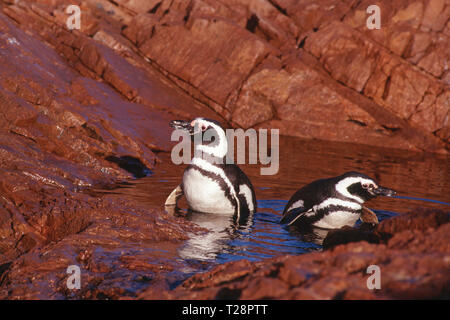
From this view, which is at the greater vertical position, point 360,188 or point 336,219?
point 360,188

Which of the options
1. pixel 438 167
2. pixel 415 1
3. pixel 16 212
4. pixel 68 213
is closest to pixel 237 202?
pixel 68 213

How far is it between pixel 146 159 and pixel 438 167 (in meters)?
7.30

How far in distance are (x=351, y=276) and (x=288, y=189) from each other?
638 centimetres

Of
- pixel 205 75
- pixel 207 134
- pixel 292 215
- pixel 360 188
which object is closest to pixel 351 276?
pixel 292 215

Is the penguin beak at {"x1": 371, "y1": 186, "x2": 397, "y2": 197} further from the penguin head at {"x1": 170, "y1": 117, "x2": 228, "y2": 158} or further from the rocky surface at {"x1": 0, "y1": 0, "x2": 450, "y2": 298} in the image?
the rocky surface at {"x1": 0, "y1": 0, "x2": 450, "y2": 298}

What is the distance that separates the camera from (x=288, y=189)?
356 inches

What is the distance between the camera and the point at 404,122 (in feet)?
54.9

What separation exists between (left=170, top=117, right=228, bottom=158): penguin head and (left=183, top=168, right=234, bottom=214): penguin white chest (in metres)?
0.35

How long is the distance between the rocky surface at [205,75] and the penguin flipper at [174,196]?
4.12 feet

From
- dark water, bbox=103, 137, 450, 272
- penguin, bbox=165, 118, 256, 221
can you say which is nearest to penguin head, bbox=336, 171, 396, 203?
dark water, bbox=103, 137, 450, 272

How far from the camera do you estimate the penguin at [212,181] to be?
22.6 ft

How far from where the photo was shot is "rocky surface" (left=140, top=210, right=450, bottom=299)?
99.9 inches

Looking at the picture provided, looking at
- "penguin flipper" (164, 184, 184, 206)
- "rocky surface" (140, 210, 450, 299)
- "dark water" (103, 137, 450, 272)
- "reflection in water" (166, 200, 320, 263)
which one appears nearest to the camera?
"rocky surface" (140, 210, 450, 299)

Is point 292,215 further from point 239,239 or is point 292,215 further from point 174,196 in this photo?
point 174,196
